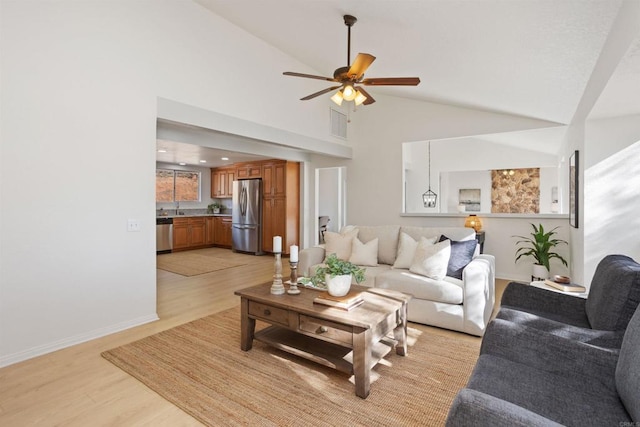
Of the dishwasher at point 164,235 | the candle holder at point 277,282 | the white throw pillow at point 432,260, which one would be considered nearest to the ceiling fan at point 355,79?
the white throw pillow at point 432,260

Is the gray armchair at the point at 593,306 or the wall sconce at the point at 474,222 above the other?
the wall sconce at the point at 474,222

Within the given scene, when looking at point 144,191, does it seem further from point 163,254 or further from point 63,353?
point 163,254

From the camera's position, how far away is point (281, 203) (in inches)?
280

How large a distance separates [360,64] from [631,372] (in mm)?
2589

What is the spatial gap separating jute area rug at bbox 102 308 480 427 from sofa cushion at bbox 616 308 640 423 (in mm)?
887

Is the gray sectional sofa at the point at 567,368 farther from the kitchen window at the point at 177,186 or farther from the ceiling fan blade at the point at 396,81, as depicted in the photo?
the kitchen window at the point at 177,186

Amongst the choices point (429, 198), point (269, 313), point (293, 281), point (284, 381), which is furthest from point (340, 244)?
point (429, 198)

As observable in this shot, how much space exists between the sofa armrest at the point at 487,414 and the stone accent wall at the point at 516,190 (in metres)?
8.23

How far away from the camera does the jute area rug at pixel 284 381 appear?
1812 millimetres

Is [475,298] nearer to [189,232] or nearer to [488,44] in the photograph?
[488,44]

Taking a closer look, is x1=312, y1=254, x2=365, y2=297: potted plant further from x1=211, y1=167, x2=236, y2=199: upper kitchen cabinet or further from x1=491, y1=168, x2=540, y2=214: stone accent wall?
x1=491, y1=168, x2=540, y2=214: stone accent wall

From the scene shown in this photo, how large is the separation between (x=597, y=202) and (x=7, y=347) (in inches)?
210

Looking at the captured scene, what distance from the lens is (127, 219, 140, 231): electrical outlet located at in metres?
3.12

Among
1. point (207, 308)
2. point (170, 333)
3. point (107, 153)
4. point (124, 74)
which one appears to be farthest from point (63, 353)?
point (124, 74)
